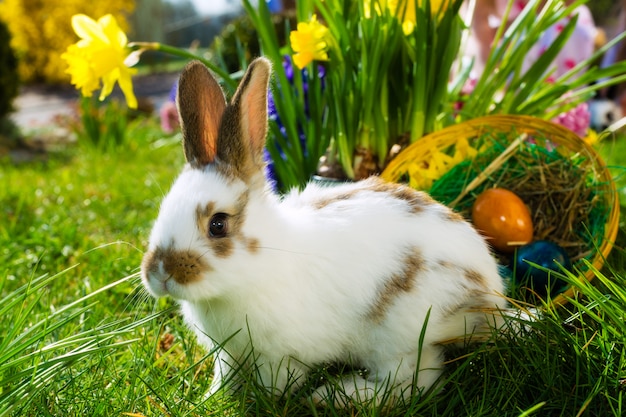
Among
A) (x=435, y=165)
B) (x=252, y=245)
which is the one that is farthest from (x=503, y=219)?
(x=252, y=245)

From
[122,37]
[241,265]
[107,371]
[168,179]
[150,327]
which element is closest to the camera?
[241,265]

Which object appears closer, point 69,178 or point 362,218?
point 362,218

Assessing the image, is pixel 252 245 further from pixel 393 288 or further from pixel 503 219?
pixel 503 219

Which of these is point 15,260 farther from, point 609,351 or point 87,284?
point 609,351

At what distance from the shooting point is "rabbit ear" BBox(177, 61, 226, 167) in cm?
153

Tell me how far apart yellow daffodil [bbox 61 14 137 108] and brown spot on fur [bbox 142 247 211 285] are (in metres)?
0.88

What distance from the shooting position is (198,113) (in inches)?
60.2

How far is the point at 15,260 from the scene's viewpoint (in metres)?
2.48

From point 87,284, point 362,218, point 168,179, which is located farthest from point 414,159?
point 168,179

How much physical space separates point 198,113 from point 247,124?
0.14 m

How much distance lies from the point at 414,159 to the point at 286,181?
622 mm

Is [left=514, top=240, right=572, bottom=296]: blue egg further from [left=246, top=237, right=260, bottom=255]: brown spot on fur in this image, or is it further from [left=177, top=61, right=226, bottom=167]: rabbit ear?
[left=177, top=61, right=226, bottom=167]: rabbit ear

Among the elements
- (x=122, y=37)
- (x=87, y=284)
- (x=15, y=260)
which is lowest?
(x=15, y=260)

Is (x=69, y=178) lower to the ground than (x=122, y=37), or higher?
lower
